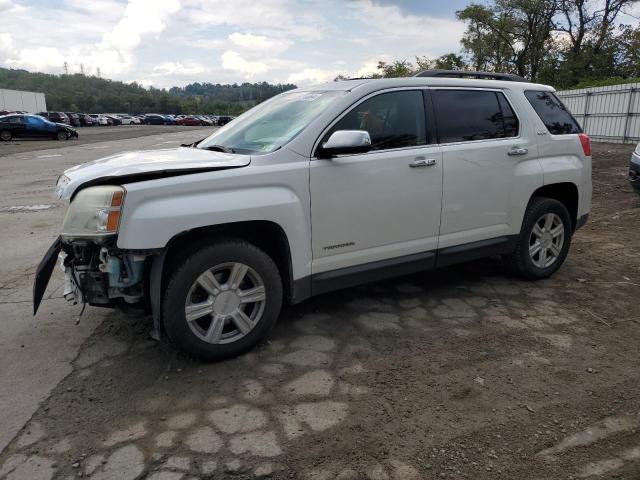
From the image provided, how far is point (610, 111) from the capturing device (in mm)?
18391

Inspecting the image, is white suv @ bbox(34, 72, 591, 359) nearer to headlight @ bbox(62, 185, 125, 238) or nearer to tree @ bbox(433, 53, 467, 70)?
headlight @ bbox(62, 185, 125, 238)

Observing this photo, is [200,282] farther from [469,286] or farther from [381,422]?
[469,286]

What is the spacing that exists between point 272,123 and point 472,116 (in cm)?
175

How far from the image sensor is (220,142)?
4.32 metres

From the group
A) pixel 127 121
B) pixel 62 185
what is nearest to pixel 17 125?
pixel 62 185

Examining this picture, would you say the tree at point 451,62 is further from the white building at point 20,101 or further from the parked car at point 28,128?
the white building at point 20,101

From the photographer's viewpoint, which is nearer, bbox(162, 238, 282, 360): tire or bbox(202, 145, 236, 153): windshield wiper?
bbox(162, 238, 282, 360): tire

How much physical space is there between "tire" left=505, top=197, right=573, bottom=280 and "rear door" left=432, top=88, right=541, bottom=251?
202 millimetres

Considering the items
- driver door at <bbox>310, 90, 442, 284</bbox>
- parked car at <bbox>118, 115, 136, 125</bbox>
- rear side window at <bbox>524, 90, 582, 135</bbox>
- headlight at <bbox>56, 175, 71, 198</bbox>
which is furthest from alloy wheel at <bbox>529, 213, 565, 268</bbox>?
parked car at <bbox>118, 115, 136, 125</bbox>

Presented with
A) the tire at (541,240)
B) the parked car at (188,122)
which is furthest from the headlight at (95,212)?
the parked car at (188,122)

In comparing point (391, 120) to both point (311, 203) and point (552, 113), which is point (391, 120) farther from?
Result: point (552, 113)

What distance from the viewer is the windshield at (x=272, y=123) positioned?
3850 mm

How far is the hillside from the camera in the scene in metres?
105

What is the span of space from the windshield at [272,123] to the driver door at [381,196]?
28cm
